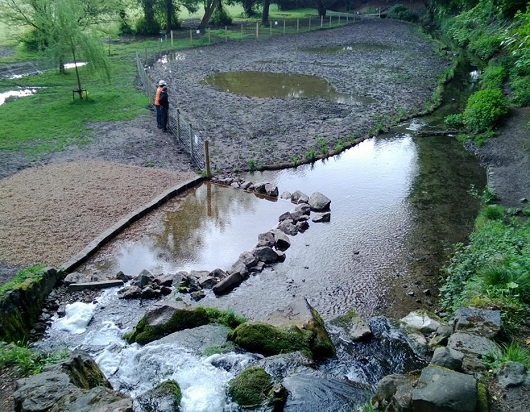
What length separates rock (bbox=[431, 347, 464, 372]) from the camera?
236 inches

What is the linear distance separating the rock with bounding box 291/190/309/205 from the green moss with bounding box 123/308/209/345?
18.4ft

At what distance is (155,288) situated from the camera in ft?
31.3

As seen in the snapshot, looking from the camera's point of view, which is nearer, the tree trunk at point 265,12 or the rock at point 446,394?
the rock at point 446,394

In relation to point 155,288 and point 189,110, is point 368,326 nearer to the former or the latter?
point 155,288

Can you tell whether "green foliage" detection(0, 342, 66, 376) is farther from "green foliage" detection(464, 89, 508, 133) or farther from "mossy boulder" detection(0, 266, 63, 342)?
"green foliage" detection(464, 89, 508, 133)

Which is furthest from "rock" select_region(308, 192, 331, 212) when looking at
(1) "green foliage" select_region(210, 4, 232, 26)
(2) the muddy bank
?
(1) "green foliage" select_region(210, 4, 232, 26)

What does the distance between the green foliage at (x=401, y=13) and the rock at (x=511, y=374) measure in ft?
172

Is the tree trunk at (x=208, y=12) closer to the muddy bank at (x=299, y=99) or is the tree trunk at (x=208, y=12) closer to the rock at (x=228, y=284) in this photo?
the muddy bank at (x=299, y=99)

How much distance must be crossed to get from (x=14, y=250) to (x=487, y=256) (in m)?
9.91

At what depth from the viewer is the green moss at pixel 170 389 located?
634cm

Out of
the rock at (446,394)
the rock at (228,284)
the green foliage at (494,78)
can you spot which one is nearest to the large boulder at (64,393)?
the rock at (446,394)

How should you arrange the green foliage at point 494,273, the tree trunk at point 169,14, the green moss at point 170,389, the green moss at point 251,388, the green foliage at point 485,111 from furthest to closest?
the tree trunk at point 169,14, the green foliage at point 485,111, the green foliage at point 494,273, the green moss at point 170,389, the green moss at point 251,388

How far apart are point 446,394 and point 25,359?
5689mm

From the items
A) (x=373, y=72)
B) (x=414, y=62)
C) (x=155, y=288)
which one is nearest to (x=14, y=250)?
(x=155, y=288)
